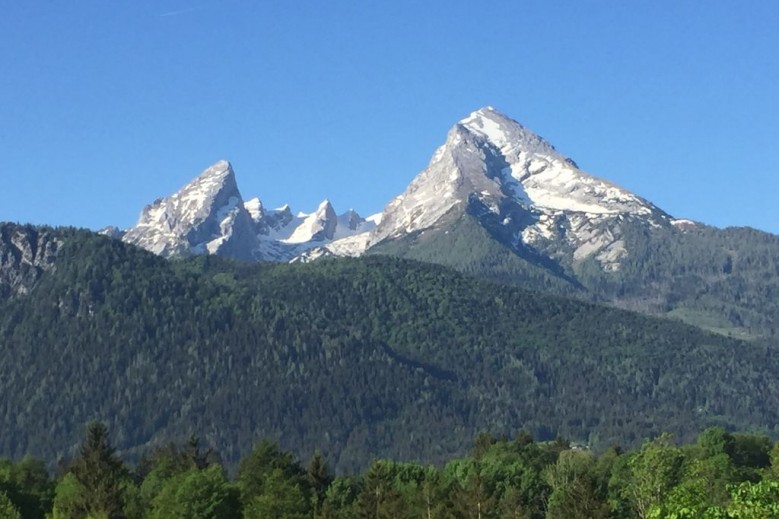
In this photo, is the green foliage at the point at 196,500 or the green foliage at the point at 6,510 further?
the green foliage at the point at 196,500

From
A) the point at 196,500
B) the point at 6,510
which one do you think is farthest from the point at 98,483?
the point at 6,510

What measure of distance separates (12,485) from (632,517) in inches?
3107

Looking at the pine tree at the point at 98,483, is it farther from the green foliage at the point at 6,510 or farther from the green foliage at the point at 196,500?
the green foliage at the point at 6,510

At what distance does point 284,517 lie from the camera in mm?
Result: 147750

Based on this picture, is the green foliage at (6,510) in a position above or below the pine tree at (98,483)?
below

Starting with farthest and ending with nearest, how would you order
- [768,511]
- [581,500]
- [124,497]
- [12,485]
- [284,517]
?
[12,485]
[124,497]
[284,517]
[581,500]
[768,511]

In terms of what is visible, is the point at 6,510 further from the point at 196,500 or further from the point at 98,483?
the point at 196,500

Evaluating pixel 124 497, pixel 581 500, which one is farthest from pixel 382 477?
pixel 581 500

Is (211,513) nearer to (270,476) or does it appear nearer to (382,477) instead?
(270,476)

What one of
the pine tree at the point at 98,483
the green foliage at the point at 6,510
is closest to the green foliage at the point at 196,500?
the pine tree at the point at 98,483

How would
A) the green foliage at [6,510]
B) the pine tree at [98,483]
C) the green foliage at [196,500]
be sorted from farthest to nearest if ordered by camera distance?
the green foliage at [196,500]
the pine tree at [98,483]
the green foliage at [6,510]

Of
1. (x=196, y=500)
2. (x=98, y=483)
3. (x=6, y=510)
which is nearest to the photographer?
(x=6, y=510)

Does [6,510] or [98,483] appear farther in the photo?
[98,483]

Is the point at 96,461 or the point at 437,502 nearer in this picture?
the point at 96,461
